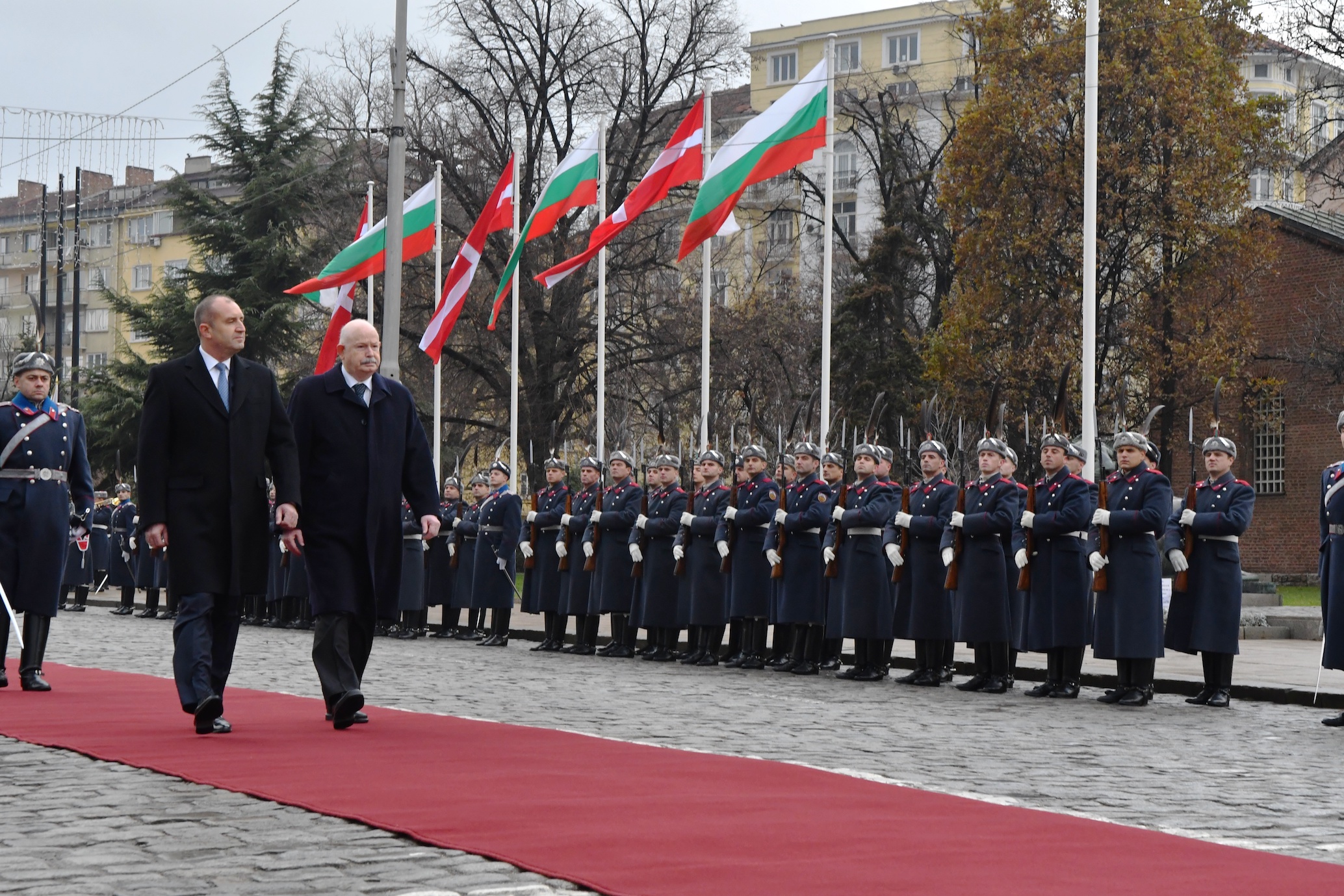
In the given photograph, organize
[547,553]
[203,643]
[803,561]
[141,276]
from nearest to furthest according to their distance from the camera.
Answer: [203,643]
[803,561]
[547,553]
[141,276]

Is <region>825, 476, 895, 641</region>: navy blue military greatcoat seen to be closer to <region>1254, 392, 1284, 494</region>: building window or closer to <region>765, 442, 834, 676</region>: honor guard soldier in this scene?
<region>765, 442, 834, 676</region>: honor guard soldier

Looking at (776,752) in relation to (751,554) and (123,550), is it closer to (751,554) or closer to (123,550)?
(751,554)

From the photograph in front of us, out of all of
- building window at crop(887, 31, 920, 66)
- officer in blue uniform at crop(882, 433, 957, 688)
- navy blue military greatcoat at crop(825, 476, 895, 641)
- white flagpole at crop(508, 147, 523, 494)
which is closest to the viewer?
officer in blue uniform at crop(882, 433, 957, 688)

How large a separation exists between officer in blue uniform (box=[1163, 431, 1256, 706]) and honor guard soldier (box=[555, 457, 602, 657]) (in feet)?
23.7

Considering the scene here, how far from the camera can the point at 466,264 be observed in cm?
2375

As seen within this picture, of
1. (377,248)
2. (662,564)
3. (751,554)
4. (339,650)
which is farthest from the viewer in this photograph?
(377,248)

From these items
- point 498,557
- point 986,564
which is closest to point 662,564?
point 498,557

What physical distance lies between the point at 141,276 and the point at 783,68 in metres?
34.4

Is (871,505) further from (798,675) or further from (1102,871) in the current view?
(1102,871)

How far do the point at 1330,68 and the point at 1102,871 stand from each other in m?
32.4

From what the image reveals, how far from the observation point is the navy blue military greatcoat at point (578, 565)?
1875 cm

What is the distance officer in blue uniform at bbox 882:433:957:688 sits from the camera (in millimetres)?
14602

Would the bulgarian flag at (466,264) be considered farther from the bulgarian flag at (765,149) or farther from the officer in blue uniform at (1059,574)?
the officer in blue uniform at (1059,574)

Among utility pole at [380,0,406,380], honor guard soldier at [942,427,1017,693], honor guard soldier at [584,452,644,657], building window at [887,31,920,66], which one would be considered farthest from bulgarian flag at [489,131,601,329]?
building window at [887,31,920,66]
